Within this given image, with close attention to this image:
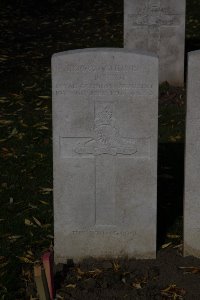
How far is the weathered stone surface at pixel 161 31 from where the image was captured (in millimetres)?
10195

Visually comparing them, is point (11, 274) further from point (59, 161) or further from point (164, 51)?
point (164, 51)

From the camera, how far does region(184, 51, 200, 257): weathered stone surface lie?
5355mm

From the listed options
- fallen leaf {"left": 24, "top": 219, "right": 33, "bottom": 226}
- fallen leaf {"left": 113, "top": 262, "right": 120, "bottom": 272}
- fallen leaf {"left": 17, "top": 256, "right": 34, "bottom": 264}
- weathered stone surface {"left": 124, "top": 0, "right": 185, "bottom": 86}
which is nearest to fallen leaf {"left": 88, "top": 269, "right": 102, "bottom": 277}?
fallen leaf {"left": 113, "top": 262, "right": 120, "bottom": 272}

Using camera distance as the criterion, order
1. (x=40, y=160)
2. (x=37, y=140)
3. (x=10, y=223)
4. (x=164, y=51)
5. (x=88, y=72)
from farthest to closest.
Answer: (x=164, y=51) → (x=37, y=140) → (x=40, y=160) → (x=10, y=223) → (x=88, y=72)

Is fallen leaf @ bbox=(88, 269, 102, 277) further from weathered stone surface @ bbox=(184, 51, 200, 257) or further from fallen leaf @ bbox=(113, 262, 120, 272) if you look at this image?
weathered stone surface @ bbox=(184, 51, 200, 257)

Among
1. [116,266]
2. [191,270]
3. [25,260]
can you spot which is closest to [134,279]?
[116,266]

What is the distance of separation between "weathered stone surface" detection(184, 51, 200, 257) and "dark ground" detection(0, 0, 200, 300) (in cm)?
20

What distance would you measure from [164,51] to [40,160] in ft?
11.0

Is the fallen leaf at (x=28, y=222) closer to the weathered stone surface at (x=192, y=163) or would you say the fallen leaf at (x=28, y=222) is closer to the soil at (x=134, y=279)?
the soil at (x=134, y=279)

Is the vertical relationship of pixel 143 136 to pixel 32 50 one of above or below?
below

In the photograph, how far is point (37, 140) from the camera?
28.6 feet

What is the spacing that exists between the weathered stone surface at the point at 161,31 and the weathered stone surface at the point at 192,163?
4.99m

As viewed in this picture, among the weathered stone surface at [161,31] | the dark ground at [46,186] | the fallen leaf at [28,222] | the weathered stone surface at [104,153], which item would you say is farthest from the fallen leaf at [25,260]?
the weathered stone surface at [161,31]

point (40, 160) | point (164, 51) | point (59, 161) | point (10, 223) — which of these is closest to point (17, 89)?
point (164, 51)
